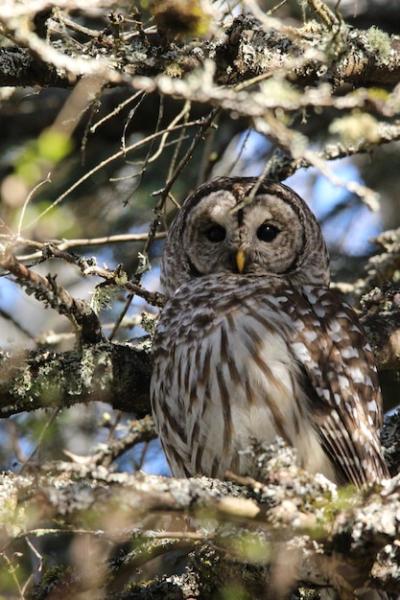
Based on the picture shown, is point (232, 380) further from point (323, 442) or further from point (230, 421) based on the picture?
point (323, 442)

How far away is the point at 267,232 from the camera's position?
444cm

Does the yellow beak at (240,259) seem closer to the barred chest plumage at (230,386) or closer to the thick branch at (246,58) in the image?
the barred chest plumage at (230,386)

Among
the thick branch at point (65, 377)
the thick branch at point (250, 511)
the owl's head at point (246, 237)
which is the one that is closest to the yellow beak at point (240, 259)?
the owl's head at point (246, 237)

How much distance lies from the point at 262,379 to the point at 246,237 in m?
0.90

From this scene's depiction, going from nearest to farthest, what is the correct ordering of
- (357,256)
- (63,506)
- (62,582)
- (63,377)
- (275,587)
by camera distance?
(63,506), (275,587), (62,582), (63,377), (357,256)

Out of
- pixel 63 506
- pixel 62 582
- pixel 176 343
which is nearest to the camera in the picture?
pixel 63 506

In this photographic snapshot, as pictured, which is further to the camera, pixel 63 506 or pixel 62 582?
pixel 62 582

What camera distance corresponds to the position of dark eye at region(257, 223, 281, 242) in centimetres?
441

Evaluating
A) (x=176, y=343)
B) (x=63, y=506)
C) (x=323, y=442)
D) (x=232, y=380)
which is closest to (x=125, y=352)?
(x=176, y=343)

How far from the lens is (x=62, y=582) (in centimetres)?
313

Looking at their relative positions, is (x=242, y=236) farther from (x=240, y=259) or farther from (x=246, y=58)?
(x=246, y=58)

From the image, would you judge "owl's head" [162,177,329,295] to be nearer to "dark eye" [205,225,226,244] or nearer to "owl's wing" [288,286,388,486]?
"dark eye" [205,225,226,244]

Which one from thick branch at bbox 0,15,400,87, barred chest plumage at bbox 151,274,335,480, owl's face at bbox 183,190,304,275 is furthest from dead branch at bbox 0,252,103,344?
owl's face at bbox 183,190,304,275

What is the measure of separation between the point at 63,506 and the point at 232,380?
137cm
